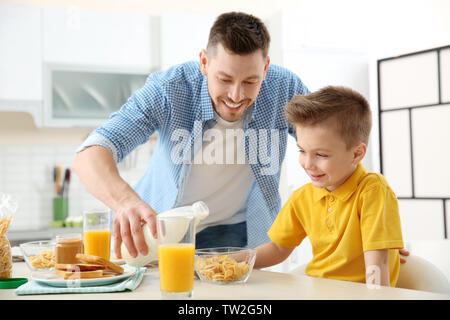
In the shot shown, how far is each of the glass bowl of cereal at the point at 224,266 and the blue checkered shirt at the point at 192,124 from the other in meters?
0.65

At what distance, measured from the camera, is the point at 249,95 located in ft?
5.56

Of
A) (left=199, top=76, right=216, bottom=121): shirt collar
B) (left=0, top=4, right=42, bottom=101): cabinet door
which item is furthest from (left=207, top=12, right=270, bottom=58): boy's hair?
(left=0, top=4, right=42, bottom=101): cabinet door

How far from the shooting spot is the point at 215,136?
77.0 inches

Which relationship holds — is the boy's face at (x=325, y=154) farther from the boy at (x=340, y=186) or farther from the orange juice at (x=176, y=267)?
the orange juice at (x=176, y=267)

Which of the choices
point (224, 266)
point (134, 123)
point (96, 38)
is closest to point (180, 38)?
point (96, 38)

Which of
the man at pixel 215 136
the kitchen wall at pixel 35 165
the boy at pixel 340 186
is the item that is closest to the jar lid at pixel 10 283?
the man at pixel 215 136

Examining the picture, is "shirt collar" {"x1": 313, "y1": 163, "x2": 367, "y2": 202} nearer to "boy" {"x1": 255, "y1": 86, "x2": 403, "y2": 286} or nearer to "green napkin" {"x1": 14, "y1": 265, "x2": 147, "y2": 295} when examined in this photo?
"boy" {"x1": 255, "y1": 86, "x2": 403, "y2": 286}

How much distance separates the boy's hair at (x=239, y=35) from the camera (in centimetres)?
162

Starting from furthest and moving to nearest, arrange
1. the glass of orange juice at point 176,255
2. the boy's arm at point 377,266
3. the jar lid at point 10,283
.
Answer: the boy's arm at point 377,266 < the jar lid at point 10,283 < the glass of orange juice at point 176,255

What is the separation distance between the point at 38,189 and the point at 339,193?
2938 millimetres

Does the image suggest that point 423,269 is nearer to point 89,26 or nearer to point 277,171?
point 277,171

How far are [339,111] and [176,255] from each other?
27.7 inches

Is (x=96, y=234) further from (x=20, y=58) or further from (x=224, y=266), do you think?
(x=20, y=58)

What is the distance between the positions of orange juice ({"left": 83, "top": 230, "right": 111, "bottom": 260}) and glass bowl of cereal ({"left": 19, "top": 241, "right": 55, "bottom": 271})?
93 millimetres
